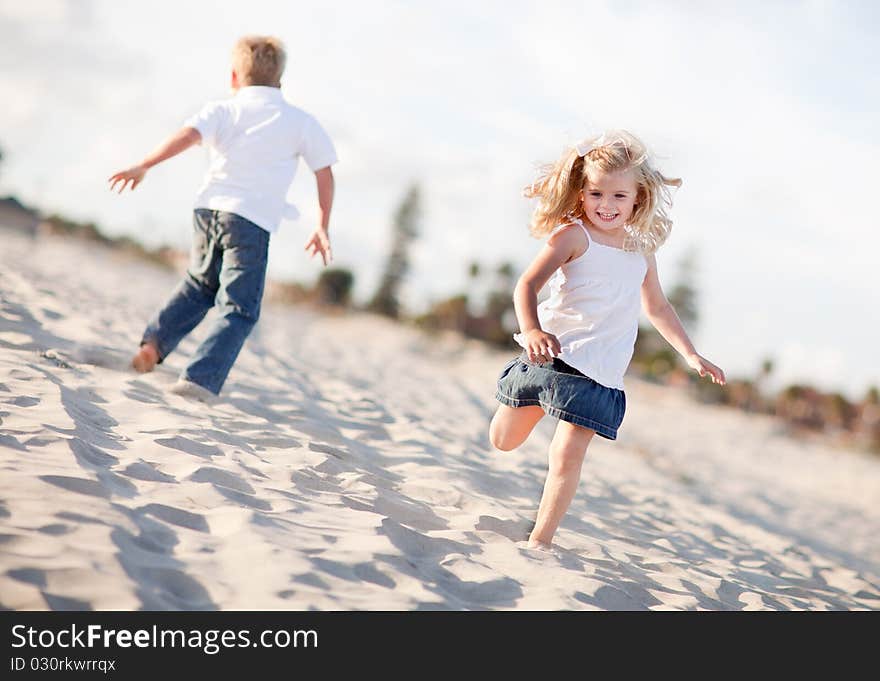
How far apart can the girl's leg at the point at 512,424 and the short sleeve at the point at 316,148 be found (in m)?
1.86

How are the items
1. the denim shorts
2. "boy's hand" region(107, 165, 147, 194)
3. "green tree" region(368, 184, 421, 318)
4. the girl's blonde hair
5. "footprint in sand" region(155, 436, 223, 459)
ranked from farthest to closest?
"green tree" region(368, 184, 421, 318) → "boy's hand" region(107, 165, 147, 194) → "footprint in sand" region(155, 436, 223, 459) → the girl's blonde hair → the denim shorts

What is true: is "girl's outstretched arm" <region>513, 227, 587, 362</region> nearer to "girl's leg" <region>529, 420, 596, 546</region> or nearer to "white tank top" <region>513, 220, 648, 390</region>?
"white tank top" <region>513, 220, 648, 390</region>

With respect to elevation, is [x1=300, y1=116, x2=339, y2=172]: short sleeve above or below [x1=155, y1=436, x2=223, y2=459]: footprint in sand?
above

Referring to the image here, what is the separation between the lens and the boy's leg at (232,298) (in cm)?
425

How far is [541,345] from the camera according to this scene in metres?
2.80

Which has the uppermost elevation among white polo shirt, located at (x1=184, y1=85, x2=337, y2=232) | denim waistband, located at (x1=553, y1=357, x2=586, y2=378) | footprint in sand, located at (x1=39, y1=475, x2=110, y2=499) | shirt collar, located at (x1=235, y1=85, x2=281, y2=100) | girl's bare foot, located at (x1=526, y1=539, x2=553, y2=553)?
shirt collar, located at (x1=235, y1=85, x2=281, y2=100)

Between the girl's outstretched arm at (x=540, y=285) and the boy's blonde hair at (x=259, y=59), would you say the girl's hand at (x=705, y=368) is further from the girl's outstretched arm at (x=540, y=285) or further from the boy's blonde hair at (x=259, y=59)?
the boy's blonde hair at (x=259, y=59)

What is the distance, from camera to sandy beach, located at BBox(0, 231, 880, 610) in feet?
7.09

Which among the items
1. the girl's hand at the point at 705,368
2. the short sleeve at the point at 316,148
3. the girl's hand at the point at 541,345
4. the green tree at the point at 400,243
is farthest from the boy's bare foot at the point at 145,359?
the green tree at the point at 400,243

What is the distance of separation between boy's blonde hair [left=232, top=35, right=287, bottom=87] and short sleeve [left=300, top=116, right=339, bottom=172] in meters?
0.30

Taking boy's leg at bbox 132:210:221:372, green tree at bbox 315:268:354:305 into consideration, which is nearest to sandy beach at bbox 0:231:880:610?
boy's leg at bbox 132:210:221:372

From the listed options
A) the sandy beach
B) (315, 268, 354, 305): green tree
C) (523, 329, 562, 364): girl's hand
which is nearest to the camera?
the sandy beach

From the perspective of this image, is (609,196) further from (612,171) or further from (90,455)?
(90,455)

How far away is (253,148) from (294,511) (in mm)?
2147
